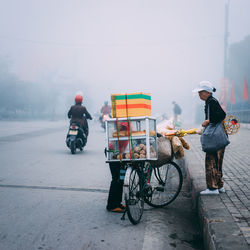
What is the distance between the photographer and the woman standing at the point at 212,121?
438cm

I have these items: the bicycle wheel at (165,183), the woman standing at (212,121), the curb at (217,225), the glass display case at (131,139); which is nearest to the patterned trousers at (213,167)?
the woman standing at (212,121)

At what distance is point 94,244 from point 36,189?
8.41 ft

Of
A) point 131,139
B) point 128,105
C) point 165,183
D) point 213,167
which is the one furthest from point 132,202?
point 213,167

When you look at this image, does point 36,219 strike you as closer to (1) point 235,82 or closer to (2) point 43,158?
(2) point 43,158

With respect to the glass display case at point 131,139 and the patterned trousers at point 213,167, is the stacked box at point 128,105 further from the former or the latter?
the patterned trousers at point 213,167

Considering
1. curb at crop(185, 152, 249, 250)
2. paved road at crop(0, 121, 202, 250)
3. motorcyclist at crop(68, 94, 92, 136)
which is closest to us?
curb at crop(185, 152, 249, 250)

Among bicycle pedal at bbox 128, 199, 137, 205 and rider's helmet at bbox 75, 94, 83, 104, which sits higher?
rider's helmet at bbox 75, 94, 83, 104

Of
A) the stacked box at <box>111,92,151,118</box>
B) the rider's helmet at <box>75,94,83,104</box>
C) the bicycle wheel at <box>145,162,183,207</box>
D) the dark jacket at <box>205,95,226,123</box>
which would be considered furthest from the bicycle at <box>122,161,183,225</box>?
the rider's helmet at <box>75,94,83,104</box>

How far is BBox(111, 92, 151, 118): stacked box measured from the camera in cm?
388

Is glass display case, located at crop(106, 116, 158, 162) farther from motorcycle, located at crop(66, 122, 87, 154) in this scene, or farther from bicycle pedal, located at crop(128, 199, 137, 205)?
motorcycle, located at crop(66, 122, 87, 154)

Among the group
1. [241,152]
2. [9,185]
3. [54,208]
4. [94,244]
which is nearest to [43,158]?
[9,185]

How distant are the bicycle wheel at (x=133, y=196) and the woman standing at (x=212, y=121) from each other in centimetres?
97

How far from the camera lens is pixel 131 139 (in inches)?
155

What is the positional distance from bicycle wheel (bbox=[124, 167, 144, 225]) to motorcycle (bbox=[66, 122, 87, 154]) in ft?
20.7
